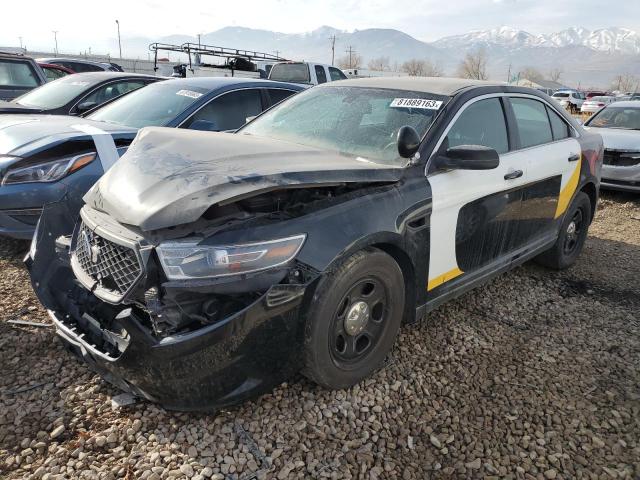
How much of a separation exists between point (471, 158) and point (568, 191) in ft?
6.41

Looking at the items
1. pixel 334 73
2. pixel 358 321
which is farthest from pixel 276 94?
pixel 334 73

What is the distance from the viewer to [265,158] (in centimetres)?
258

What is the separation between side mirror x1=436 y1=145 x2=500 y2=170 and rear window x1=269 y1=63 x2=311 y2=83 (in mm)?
10242

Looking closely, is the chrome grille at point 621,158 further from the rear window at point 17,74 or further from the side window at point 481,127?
the rear window at point 17,74

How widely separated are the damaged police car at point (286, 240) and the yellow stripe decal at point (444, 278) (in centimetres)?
1

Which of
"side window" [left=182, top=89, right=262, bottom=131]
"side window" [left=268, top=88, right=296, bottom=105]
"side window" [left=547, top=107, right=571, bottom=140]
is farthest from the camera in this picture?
"side window" [left=268, top=88, right=296, bottom=105]

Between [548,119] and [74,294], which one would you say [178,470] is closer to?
[74,294]

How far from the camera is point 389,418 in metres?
2.55

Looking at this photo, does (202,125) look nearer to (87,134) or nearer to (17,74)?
(87,134)

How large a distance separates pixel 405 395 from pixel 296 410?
619mm

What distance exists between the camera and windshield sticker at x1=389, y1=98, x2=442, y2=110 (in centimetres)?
316

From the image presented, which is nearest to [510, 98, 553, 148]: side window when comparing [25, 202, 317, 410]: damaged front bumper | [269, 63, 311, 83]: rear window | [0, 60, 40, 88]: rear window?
[25, 202, 317, 410]: damaged front bumper

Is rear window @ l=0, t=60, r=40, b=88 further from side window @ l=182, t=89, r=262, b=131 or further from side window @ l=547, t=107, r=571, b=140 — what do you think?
side window @ l=547, t=107, r=571, b=140

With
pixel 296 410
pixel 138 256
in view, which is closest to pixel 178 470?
pixel 296 410
